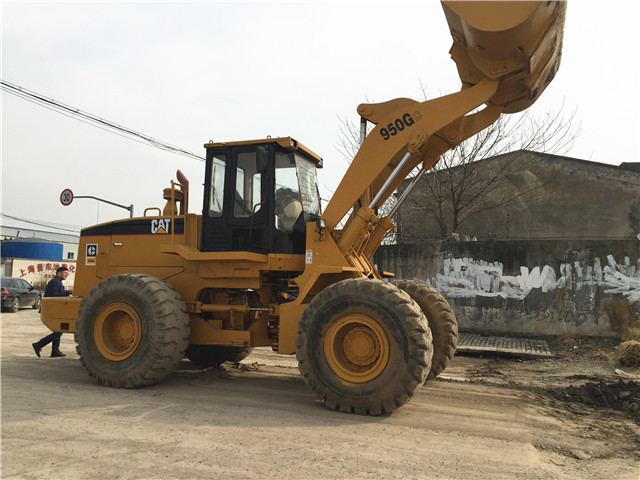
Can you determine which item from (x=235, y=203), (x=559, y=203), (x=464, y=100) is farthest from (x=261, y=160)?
(x=559, y=203)

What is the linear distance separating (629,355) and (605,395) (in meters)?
3.29

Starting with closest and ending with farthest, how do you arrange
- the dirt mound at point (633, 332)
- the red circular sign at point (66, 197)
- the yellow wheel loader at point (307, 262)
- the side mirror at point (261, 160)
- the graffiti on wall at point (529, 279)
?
the yellow wheel loader at point (307, 262), the side mirror at point (261, 160), the dirt mound at point (633, 332), the graffiti on wall at point (529, 279), the red circular sign at point (66, 197)

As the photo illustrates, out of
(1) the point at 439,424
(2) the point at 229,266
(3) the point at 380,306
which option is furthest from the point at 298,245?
(1) the point at 439,424

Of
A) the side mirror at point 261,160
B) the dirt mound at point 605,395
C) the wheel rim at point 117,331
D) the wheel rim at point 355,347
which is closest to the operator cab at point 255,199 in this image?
the side mirror at point 261,160

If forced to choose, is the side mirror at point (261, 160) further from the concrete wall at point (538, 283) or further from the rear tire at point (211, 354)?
the concrete wall at point (538, 283)

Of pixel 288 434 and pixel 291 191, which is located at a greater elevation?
pixel 291 191

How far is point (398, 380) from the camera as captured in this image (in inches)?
215

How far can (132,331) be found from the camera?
709 centimetres

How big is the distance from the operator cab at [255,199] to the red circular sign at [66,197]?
17.6 m

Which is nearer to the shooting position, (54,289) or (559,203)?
(54,289)

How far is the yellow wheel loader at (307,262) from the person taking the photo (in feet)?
18.5

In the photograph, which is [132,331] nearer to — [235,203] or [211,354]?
[211,354]

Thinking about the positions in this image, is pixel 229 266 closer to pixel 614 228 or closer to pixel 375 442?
pixel 375 442

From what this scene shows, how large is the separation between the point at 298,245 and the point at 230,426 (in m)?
2.75
